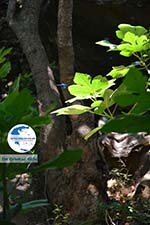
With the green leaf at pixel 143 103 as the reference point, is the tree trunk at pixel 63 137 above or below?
below

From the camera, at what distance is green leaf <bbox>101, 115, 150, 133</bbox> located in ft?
1.48

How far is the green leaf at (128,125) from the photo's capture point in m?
0.45

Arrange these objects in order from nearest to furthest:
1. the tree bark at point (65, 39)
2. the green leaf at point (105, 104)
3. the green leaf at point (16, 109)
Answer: the green leaf at point (16, 109)
the green leaf at point (105, 104)
the tree bark at point (65, 39)

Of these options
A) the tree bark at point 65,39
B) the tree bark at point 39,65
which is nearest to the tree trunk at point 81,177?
the tree bark at point 65,39

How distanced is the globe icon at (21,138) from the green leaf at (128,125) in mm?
97

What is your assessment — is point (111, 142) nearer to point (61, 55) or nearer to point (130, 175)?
point (130, 175)

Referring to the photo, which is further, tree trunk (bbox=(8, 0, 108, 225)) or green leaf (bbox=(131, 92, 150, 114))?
tree trunk (bbox=(8, 0, 108, 225))

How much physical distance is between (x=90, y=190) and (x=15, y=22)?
1315 millimetres

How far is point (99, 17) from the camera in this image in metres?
4.75

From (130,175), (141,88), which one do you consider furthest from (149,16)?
(141,88)

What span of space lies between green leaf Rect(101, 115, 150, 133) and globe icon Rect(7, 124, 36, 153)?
97mm

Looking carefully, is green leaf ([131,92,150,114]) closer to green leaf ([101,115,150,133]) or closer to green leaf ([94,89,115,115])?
green leaf ([101,115,150,133])

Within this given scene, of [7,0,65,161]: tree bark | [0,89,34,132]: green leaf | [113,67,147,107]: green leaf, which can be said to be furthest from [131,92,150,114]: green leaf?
[7,0,65,161]: tree bark

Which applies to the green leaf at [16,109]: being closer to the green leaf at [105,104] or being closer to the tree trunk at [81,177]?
the green leaf at [105,104]
